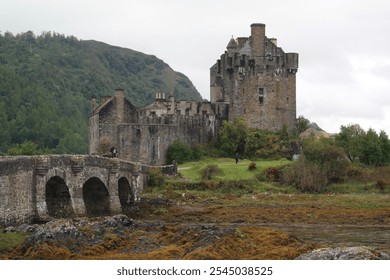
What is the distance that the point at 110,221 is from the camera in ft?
122

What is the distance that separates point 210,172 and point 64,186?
60.2 feet

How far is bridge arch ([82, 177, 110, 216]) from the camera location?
153 ft

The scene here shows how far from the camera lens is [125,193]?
5212 cm

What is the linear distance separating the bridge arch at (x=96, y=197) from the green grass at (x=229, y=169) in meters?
11.4

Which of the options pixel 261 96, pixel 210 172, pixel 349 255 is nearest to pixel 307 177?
pixel 210 172

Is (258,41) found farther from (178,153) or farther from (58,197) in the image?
(58,197)

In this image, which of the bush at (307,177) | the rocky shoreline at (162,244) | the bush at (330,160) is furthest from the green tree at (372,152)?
the rocky shoreline at (162,244)

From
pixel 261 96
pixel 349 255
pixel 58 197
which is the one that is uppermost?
pixel 261 96

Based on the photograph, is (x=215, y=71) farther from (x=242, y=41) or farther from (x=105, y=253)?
(x=105, y=253)

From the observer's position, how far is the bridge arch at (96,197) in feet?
153

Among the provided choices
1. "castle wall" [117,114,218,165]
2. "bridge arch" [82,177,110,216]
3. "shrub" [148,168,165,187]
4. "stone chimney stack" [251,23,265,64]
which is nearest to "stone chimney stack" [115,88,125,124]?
"castle wall" [117,114,218,165]

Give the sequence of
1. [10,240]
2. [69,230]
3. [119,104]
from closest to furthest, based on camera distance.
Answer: [10,240] → [69,230] → [119,104]

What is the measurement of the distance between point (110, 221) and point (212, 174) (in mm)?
21891

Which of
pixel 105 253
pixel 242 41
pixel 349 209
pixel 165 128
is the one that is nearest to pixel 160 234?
pixel 105 253
